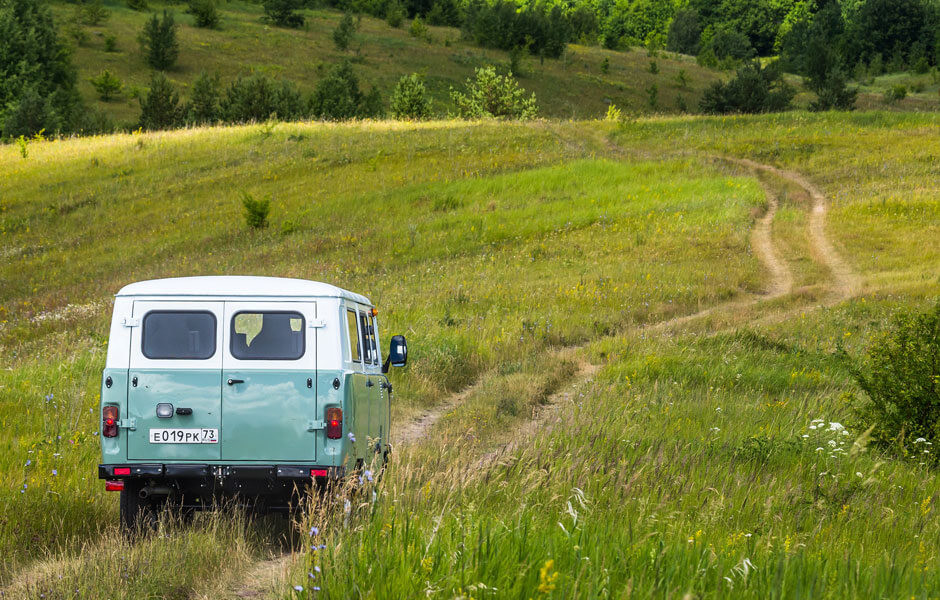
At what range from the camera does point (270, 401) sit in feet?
24.0

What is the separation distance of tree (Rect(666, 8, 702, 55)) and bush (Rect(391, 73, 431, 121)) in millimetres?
109618

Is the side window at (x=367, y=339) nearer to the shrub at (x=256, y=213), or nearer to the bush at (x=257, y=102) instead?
the shrub at (x=256, y=213)

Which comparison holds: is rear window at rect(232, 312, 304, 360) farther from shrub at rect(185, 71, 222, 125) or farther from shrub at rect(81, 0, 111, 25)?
shrub at rect(81, 0, 111, 25)

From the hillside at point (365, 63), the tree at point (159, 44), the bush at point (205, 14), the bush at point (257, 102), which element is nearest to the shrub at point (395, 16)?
the hillside at point (365, 63)

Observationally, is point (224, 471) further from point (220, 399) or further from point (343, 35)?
point (343, 35)

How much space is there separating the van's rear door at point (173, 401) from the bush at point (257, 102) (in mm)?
61885

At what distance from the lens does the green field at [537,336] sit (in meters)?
4.87

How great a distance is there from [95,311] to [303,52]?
8772cm

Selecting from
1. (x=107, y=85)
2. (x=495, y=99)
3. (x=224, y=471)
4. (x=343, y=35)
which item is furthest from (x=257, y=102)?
(x=224, y=471)

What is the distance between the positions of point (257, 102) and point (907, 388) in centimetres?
6359

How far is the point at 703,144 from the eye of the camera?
46188 millimetres

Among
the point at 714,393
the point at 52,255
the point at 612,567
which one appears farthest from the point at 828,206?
the point at 612,567

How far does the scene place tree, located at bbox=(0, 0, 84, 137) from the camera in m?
64.9

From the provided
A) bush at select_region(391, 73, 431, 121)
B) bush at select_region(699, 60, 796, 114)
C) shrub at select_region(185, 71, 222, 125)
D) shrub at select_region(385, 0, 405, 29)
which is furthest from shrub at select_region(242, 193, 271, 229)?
shrub at select_region(385, 0, 405, 29)
